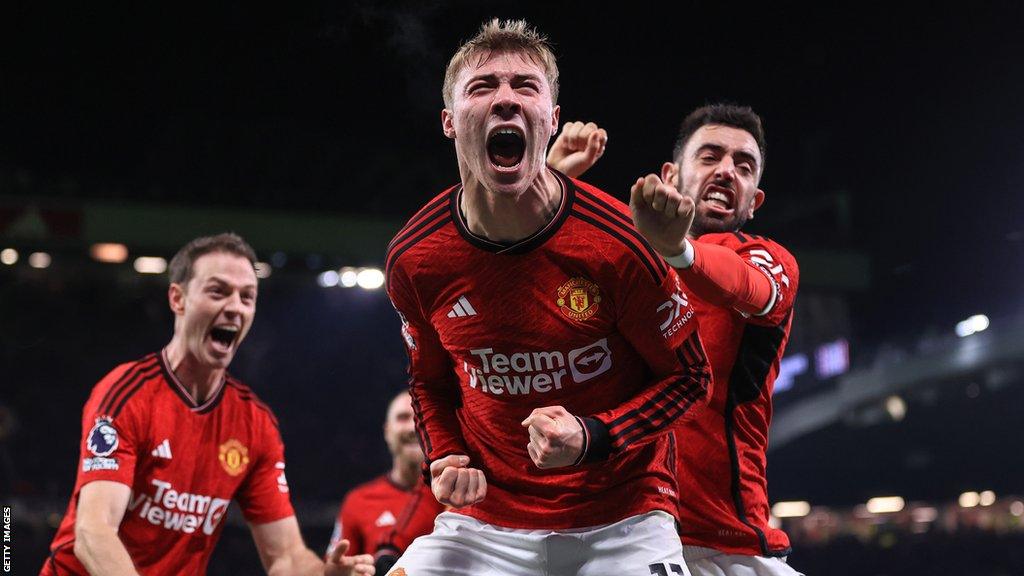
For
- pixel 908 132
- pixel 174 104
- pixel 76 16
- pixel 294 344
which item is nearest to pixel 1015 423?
pixel 908 132

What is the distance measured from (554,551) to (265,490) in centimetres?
211

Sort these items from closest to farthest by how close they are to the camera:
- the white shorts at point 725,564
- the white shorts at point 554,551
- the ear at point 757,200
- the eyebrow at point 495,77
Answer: the white shorts at point 554,551 → the eyebrow at point 495,77 → the white shorts at point 725,564 → the ear at point 757,200

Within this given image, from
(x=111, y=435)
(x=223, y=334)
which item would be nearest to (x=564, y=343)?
(x=111, y=435)

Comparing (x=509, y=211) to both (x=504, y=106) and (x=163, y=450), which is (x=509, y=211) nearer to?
(x=504, y=106)

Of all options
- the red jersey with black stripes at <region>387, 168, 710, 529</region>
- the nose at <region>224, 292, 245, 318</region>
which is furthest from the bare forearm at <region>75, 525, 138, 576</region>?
the red jersey with black stripes at <region>387, 168, 710, 529</region>

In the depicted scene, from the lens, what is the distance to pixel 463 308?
8.74ft

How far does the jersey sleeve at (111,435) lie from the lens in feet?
12.8

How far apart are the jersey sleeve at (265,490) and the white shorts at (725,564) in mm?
1975

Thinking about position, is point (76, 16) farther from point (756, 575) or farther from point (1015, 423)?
point (1015, 423)

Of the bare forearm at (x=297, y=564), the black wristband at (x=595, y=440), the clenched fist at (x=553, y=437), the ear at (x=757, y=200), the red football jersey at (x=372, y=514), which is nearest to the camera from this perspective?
the clenched fist at (x=553, y=437)

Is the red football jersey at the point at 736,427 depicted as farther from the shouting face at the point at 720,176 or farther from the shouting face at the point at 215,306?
the shouting face at the point at 215,306

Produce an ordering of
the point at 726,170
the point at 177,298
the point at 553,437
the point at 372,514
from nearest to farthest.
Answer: the point at 553,437 → the point at 726,170 → the point at 177,298 → the point at 372,514

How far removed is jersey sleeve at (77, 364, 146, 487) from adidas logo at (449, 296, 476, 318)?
1896 mm

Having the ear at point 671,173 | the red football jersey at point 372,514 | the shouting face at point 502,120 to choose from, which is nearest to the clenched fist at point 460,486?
the shouting face at point 502,120
